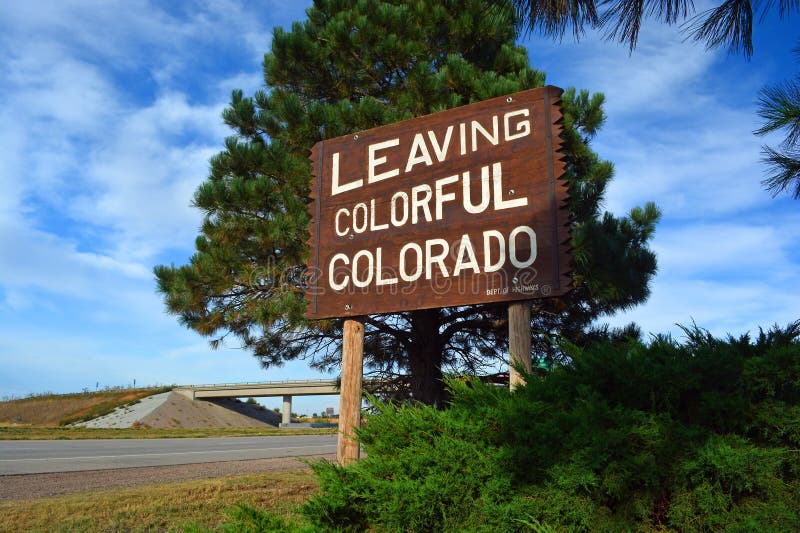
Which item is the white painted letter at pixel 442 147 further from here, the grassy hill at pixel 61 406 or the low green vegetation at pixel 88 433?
the grassy hill at pixel 61 406

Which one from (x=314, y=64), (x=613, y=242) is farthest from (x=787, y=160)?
(x=314, y=64)

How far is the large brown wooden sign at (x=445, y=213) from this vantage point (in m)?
5.20

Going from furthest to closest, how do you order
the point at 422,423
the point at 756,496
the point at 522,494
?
the point at 422,423
the point at 522,494
the point at 756,496

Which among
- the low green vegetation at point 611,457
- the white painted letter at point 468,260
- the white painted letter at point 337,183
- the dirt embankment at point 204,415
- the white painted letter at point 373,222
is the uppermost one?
the white painted letter at point 337,183

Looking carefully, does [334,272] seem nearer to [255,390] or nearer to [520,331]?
[520,331]

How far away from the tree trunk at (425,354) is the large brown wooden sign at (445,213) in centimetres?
404

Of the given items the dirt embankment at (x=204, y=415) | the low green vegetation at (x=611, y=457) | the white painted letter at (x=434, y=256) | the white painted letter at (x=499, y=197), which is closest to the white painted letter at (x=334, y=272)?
the white painted letter at (x=434, y=256)

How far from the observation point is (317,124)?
11.0 metres

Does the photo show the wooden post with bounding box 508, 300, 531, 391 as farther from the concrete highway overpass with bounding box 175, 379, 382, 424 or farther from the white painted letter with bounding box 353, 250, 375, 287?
the concrete highway overpass with bounding box 175, 379, 382, 424

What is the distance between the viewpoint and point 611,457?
2.38m

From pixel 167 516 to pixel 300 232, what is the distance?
5292 mm

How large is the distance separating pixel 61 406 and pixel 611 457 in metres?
50.1

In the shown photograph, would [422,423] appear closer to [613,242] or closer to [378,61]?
[613,242]

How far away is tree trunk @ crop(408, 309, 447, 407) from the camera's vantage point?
10.1m
